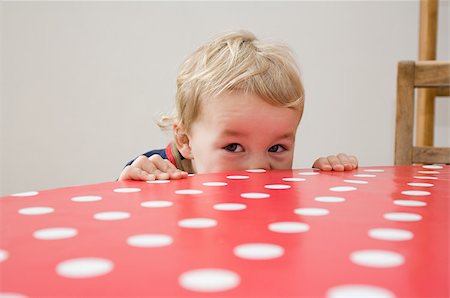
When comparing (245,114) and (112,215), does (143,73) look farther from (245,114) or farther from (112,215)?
(112,215)

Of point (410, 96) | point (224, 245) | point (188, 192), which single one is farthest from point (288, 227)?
point (410, 96)

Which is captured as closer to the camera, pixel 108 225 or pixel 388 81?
pixel 108 225

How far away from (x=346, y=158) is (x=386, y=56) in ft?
4.81

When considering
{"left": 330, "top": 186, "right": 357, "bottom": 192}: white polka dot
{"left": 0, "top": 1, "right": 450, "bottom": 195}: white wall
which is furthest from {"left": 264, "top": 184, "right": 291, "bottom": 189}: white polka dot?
{"left": 0, "top": 1, "right": 450, "bottom": 195}: white wall

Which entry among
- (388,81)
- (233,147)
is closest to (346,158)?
(233,147)

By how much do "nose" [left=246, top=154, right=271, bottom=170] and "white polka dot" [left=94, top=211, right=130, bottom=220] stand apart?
0.67 m

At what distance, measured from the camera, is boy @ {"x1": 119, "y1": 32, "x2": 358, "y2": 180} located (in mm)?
969

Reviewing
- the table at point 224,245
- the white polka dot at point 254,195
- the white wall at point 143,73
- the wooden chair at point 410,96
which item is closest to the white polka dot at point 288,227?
the table at point 224,245

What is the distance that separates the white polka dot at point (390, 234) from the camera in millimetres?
239

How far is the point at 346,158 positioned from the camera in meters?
0.84

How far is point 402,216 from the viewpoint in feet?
0.97

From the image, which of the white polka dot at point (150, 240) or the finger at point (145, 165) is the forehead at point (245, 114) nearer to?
the finger at point (145, 165)

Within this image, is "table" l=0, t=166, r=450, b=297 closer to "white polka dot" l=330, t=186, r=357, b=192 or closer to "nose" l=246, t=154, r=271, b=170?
"white polka dot" l=330, t=186, r=357, b=192

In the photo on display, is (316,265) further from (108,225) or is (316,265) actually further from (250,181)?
(250,181)
